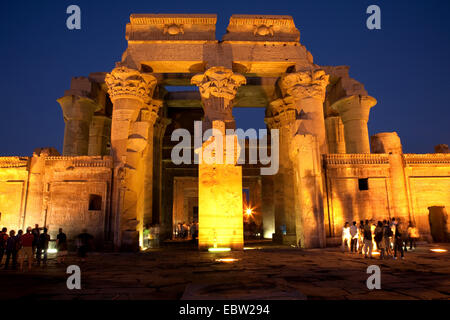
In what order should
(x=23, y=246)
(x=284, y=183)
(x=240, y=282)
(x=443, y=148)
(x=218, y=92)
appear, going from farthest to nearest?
(x=284, y=183) < (x=443, y=148) < (x=218, y=92) < (x=23, y=246) < (x=240, y=282)

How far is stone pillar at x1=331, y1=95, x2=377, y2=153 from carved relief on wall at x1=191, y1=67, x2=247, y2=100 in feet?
21.7

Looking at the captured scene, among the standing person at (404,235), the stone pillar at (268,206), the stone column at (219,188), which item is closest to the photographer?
the standing person at (404,235)

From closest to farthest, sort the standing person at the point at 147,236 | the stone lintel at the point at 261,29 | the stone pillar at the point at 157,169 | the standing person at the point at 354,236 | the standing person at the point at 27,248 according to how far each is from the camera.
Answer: the standing person at the point at 27,248 < the standing person at the point at 354,236 < the stone lintel at the point at 261,29 < the standing person at the point at 147,236 < the stone pillar at the point at 157,169

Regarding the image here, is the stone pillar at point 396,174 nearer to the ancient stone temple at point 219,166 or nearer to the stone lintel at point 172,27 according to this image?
the ancient stone temple at point 219,166

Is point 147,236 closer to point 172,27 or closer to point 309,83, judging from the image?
point 172,27

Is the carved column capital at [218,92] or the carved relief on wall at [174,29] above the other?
the carved relief on wall at [174,29]

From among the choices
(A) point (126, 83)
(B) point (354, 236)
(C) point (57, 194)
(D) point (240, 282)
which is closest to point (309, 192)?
(B) point (354, 236)

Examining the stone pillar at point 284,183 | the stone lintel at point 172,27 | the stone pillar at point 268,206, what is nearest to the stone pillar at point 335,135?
the stone pillar at point 284,183

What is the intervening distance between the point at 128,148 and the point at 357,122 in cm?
1141

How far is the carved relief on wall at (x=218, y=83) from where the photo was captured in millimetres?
13055

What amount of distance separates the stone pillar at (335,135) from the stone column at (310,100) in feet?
17.7

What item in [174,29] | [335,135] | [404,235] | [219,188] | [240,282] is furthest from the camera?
[335,135]

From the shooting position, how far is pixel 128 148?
45.1 ft
